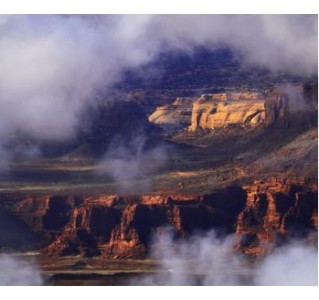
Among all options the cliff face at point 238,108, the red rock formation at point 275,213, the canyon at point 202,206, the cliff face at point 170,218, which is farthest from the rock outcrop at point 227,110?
the red rock formation at point 275,213

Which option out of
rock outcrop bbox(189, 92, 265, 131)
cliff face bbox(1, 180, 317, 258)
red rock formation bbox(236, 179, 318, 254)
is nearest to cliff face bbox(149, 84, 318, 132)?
rock outcrop bbox(189, 92, 265, 131)

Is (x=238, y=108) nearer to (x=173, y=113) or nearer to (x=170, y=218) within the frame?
(x=173, y=113)

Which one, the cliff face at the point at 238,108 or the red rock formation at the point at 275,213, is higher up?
the cliff face at the point at 238,108

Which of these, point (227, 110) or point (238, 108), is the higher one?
point (227, 110)

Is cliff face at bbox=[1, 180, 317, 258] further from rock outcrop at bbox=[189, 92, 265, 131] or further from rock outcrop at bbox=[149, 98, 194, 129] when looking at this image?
rock outcrop at bbox=[149, 98, 194, 129]

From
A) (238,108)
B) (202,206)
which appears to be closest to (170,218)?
(202,206)

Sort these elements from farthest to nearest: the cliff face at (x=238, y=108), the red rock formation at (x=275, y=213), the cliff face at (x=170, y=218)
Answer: the cliff face at (x=238, y=108), the cliff face at (x=170, y=218), the red rock formation at (x=275, y=213)

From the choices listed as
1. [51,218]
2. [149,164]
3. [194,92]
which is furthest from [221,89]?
[51,218]

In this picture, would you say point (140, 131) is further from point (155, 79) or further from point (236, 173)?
point (236, 173)

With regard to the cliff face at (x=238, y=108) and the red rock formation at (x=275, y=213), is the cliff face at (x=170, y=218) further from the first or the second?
the cliff face at (x=238, y=108)
